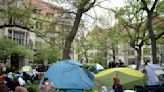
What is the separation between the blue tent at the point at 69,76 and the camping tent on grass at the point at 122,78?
265 cm

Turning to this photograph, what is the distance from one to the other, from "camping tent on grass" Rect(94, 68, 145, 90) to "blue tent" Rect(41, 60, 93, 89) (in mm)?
2645

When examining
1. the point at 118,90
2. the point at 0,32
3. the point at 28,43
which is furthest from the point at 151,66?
the point at 28,43

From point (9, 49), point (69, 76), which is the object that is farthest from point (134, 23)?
point (69, 76)

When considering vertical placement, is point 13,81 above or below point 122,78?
below

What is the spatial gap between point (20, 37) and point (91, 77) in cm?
4039

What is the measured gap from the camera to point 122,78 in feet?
61.2

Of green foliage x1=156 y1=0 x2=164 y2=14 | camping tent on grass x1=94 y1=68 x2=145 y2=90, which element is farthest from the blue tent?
green foliage x1=156 y1=0 x2=164 y2=14

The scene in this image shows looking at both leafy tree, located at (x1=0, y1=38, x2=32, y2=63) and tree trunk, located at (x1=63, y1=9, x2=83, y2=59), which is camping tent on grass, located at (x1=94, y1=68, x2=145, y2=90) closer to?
tree trunk, located at (x1=63, y1=9, x2=83, y2=59)

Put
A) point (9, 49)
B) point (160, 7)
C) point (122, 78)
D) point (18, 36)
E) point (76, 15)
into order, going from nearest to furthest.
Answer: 1. point (122, 78)
2. point (76, 15)
3. point (160, 7)
4. point (9, 49)
5. point (18, 36)

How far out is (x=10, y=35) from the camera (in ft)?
194

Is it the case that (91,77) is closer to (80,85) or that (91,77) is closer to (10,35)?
(80,85)

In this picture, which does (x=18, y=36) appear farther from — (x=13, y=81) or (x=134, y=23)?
(x=13, y=81)

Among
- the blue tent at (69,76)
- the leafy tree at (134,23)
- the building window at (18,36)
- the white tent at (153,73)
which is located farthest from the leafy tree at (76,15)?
the building window at (18,36)

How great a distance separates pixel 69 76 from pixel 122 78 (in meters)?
3.92
